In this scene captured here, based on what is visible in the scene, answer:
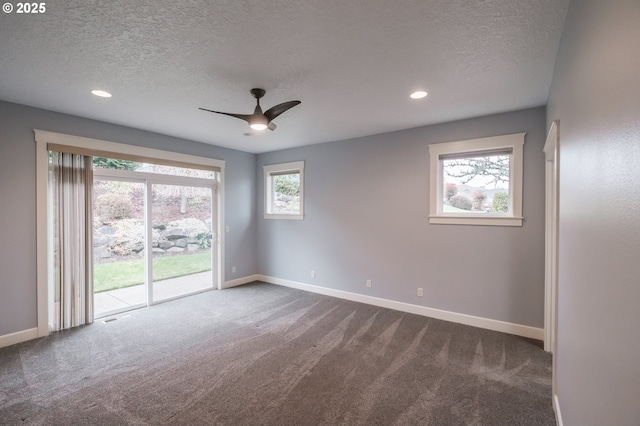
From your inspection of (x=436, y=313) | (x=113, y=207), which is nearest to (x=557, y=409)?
(x=436, y=313)

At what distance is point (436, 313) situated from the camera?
3.92m

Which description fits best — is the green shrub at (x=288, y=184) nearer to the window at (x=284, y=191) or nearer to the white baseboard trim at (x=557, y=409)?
the window at (x=284, y=191)

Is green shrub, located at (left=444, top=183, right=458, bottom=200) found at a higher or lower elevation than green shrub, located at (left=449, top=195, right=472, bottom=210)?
higher

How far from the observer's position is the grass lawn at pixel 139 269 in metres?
4.09

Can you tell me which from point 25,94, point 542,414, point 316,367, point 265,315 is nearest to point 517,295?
point 542,414

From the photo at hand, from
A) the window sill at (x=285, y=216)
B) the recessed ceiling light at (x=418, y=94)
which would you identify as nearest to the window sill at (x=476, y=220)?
the recessed ceiling light at (x=418, y=94)

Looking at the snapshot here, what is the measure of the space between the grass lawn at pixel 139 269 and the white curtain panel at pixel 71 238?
0.26 metres

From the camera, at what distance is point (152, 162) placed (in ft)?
14.3

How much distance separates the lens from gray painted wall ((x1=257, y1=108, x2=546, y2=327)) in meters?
3.33

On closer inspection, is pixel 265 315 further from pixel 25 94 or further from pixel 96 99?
pixel 25 94

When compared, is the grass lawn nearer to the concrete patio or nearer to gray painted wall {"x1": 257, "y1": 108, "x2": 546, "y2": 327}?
the concrete patio

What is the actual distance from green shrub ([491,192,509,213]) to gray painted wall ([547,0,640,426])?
1875 mm

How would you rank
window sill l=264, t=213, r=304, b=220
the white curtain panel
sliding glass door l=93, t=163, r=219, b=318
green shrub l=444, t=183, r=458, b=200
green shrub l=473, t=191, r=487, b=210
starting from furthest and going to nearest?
1. window sill l=264, t=213, r=304, b=220
2. sliding glass door l=93, t=163, r=219, b=318
3. green shrub l=444, t=183, r=458, b=200
4. green shrub l=473, t=191, r=487, b=210
5. the white curtain panel

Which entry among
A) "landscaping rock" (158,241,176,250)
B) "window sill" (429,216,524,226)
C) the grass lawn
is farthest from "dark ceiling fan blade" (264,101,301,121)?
the grass lawn
